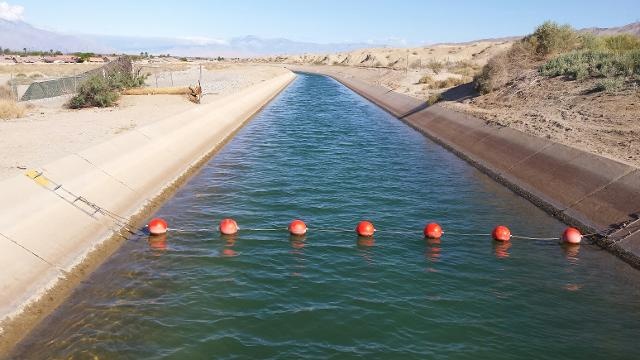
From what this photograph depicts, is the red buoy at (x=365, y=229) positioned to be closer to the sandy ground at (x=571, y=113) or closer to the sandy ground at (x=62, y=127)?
the sandy ground at (x=571, y=113)

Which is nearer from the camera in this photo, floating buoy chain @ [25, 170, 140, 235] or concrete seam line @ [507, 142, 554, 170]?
floating buoy chain @ [25, 170, 140, 235]

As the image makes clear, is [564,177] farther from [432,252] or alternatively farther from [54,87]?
[54,87]

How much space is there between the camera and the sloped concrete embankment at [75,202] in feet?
39.5

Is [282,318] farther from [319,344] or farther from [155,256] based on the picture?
[155,256]

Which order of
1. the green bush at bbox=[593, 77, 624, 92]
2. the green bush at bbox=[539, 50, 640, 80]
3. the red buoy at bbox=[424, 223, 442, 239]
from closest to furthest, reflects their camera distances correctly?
the red buoy at bbox=[424, 223, 442, 239] < the green bush at bbox=[593, 77, 624, 92] < the green bush at bbox=[539, 50, 640, 80]

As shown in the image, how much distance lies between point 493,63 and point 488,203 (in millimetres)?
26244

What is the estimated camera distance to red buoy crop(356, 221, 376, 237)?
54.6ft

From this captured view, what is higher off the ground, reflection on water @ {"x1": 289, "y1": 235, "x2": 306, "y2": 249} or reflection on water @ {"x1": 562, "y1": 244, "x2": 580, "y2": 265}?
reflection on water @ {"x1": 562, "y1": 244, "x2": 580, "y2": 265}

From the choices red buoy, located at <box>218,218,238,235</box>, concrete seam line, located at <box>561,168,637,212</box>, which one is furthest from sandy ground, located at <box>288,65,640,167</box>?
red buoy, located at <box>218,218,238,235</box>

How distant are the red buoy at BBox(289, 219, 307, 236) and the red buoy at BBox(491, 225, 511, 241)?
5948 millimetres

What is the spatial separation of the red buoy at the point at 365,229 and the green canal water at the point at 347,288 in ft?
0.91

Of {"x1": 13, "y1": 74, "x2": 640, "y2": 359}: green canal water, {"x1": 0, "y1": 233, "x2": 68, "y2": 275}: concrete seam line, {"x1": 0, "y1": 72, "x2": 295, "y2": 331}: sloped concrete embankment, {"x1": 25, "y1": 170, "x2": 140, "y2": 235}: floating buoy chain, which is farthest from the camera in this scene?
{"x1": 25, "y1": 170, "x2": 140, "y2": 235}: floating buoy chain

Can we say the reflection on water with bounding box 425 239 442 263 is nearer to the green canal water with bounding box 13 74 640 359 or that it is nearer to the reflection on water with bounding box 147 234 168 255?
the green canal water with bounding box 13 74 640 359

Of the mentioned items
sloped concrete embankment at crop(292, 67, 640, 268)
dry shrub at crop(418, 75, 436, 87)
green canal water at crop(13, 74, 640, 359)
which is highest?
dry shrub at crop(418, 75, 436, 87)
